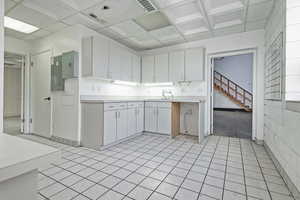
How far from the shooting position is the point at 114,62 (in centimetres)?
348

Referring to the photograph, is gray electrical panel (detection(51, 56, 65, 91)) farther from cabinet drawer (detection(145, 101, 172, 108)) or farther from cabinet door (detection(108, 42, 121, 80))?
cabinet drawer (detection(145, 101, 172, 108))

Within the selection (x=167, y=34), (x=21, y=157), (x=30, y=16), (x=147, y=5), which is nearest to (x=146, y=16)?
(x=147, y=5)

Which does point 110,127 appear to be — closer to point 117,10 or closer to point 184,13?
point 117,10

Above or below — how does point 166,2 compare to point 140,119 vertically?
above

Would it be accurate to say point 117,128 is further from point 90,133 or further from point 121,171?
point 121,171

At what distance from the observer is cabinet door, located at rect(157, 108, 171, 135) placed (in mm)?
3648

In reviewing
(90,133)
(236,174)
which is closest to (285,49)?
(236,174)

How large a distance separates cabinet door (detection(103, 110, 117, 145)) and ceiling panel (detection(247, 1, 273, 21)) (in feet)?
10.6

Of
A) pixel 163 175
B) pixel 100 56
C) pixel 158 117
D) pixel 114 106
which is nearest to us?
pixel 163 175

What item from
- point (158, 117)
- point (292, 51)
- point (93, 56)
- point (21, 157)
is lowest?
point (158, 117)

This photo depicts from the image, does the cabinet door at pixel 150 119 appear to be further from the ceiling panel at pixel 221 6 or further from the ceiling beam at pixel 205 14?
the ceiling panel at pixel 221 6

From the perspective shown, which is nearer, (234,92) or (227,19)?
(227,19)

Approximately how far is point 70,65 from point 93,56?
1.81ft

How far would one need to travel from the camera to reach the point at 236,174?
192 cm
